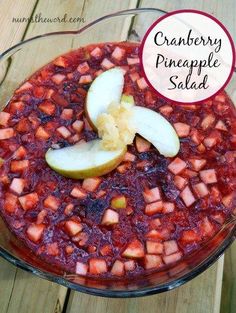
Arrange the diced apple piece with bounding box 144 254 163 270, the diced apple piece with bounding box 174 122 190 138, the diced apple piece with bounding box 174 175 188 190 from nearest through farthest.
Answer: the diced apple piece with bounding box 144 254 163 270
the diced apple piece with bounding box 174 175 188 190
the diced apple piece with bounding box 174 122 190 138

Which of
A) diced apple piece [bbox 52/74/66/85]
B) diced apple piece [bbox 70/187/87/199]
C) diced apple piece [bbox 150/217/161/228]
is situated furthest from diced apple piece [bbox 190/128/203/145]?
diced apple piece [bbox 52/74/66/85]

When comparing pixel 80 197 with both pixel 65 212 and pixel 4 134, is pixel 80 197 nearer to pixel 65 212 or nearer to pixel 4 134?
pixel 65 212

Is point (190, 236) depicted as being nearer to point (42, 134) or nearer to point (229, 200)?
point (229, 200)

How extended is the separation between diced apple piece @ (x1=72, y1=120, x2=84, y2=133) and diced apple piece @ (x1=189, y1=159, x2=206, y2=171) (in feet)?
1.29

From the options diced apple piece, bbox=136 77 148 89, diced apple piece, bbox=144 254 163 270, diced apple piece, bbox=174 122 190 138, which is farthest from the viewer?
diced apple piece, bbox=136 77 148 89

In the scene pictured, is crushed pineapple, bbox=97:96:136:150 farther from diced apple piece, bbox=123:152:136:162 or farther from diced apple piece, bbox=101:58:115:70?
diced apple piece, bbox=101:58:115:70

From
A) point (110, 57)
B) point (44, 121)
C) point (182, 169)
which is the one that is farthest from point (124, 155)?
point (110, 57)

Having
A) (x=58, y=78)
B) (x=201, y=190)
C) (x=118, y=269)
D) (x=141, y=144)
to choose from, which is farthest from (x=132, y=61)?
(x=118, y=269)

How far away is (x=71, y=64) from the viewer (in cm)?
201

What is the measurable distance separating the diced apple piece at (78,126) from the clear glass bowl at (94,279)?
0.32 m

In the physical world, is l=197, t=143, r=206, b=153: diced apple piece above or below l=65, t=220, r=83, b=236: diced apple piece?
above

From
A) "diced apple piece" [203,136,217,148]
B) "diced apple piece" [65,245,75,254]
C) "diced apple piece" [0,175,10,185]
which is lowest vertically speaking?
"diced apple piece" [65,245,75,254]

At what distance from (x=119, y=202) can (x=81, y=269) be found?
9.4 inches

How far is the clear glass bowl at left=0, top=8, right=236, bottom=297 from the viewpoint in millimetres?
1490
